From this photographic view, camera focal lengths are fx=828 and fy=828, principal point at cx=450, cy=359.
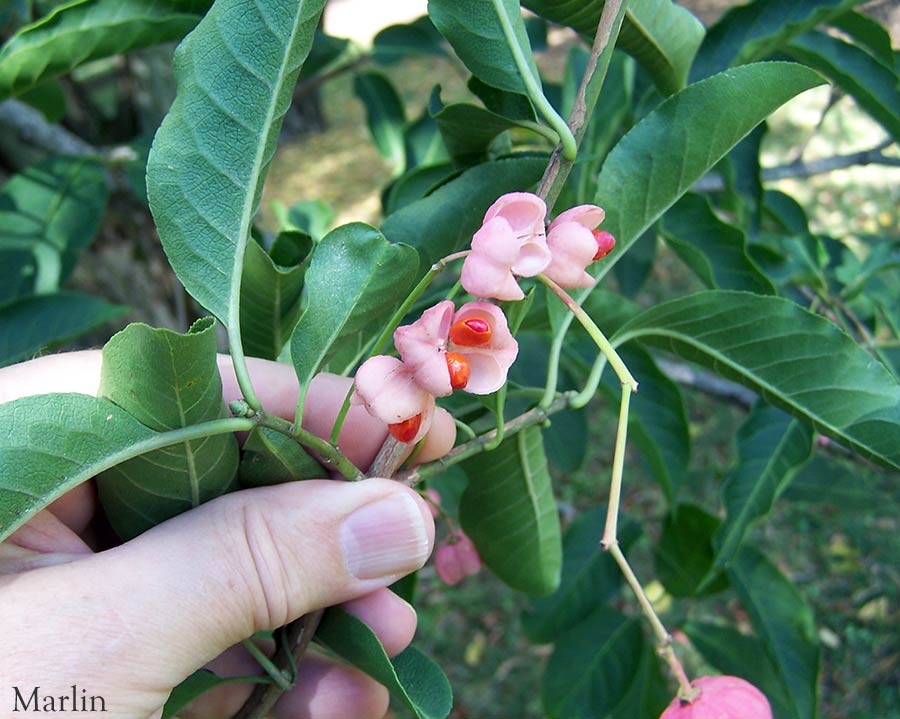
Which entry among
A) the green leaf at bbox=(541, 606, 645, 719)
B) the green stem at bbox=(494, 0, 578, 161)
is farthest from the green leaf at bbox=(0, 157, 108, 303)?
the green leaf at bbox=(541, 606, 645, 719)

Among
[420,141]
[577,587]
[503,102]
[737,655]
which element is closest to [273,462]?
[503,102]

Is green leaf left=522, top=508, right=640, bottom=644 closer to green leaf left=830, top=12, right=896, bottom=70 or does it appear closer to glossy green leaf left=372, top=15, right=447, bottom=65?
green leaf left=830, top=12, right=896, bottom=70

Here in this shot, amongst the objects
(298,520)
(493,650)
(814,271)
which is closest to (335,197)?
(493,650)

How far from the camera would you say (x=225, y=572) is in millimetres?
810

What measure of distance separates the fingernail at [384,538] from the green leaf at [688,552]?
666 mm

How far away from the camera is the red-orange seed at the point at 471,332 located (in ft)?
2.10

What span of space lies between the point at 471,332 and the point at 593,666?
3.55 ft

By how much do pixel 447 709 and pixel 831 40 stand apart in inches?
42.1

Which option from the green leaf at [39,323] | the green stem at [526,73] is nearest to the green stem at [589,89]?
the green stem at [526,73]

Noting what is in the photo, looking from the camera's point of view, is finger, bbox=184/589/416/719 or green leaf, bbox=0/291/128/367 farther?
green leaf, bbox=0/291/128/367

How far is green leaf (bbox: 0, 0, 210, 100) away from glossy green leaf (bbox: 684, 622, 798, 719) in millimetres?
1411

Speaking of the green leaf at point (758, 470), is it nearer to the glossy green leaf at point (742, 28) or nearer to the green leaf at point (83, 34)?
the glossy green leaf at point (742, 28)

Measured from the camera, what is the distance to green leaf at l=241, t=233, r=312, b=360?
0.89m

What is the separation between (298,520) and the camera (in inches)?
32.3
